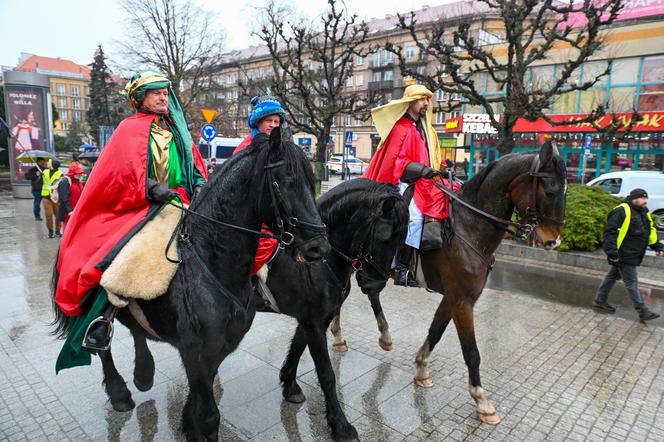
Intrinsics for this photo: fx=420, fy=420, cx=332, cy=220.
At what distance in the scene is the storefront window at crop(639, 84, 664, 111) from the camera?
2208 centimetres

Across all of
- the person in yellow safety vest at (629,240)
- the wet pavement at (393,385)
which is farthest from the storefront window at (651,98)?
the wet pavement at (393,385)

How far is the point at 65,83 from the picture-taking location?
9850 centimetres

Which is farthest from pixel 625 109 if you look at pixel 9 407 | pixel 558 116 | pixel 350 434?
pixel 9 407

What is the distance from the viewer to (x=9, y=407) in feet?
12.6

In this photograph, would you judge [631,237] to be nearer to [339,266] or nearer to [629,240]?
[629,240]

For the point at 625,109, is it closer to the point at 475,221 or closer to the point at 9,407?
the point at 475,221

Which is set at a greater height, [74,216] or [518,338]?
[74,216]

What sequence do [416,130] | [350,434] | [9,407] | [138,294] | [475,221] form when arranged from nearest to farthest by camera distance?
[138,294] → [350,434] → [9,407] → [475,221] → [416,130]

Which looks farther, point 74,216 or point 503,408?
point 503,408

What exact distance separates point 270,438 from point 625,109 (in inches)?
1062

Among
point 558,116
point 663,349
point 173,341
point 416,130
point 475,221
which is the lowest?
point 663,349

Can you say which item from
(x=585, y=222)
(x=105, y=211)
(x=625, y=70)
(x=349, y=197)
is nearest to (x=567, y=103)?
(x=625, y=70)

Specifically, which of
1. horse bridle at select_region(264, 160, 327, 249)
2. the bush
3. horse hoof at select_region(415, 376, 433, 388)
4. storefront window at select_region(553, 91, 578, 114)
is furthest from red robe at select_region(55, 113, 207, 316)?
storefront window at select_region(553, 91, 578, 114)

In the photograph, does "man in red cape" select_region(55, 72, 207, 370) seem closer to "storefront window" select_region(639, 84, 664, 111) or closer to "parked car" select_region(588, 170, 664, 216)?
"parked car" select_region(588, 170, 664, 216)
